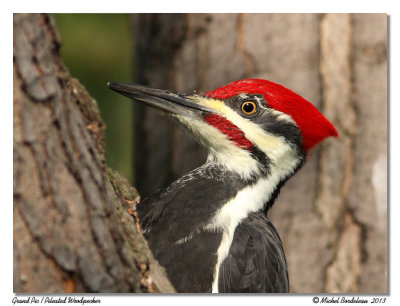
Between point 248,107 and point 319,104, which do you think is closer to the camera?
point 248,107

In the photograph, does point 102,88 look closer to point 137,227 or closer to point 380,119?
point 380,119

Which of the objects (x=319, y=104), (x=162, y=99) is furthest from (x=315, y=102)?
(x=162, y=99)

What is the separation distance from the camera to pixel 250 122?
2355 millimetres

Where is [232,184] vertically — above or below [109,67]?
below

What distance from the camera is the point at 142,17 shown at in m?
3.50

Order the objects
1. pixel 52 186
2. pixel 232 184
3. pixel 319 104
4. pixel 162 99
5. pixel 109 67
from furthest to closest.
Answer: pixel 109 67 < pixel 319 104 < pixel 232 184 < pixel 162 99 < pixel 52 186

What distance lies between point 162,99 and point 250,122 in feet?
1.41

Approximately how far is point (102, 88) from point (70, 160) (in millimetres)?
3179

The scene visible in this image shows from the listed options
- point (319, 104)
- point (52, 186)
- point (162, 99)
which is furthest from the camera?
point (319, 104)

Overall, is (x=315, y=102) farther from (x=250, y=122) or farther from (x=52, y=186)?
(x=52, y=186)

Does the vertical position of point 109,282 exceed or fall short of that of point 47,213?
it falls short

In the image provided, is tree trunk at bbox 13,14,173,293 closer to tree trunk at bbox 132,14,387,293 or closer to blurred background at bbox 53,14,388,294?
blurred background at bbox 53,14,388,294

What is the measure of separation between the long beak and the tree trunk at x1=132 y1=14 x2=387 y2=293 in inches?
40.2

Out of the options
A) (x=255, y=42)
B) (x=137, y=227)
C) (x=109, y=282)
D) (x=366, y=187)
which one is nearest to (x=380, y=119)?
(x=366, y=187)
